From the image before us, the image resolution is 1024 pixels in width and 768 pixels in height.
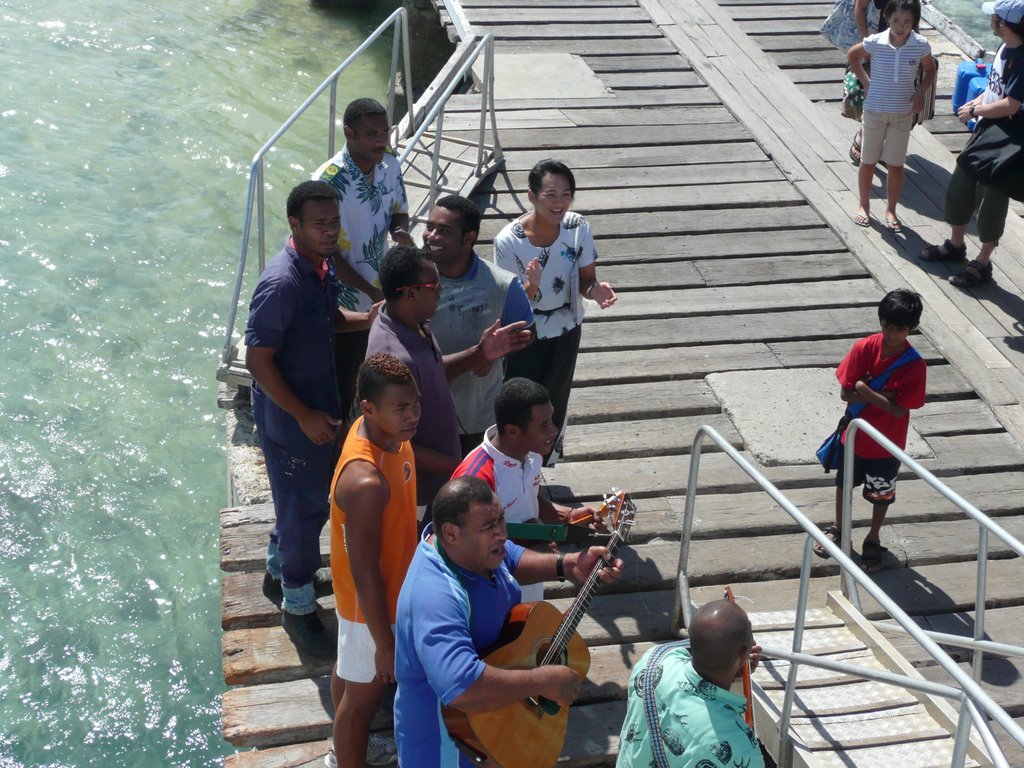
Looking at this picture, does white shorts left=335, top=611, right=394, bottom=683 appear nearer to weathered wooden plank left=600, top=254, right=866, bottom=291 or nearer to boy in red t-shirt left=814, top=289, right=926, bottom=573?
boy in red t-shirt left=814, top=289, right=926, bottom=573

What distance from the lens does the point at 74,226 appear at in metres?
10.7


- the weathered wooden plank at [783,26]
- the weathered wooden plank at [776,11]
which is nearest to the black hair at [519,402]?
the weathered wooden plank at [783,26]

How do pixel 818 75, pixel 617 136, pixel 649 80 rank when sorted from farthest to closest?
pixel 818 75 → pixel 649 80 → pixel 617 136

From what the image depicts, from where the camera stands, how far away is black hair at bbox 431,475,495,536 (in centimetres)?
331

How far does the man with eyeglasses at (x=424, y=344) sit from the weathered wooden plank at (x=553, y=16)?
7125mm

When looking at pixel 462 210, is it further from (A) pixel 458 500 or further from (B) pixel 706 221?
(B) pixel 706 221

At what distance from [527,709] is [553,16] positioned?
8.80 m

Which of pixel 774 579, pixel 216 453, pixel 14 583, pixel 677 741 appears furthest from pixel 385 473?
pixel 216 453

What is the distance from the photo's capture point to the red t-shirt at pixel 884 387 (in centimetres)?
513

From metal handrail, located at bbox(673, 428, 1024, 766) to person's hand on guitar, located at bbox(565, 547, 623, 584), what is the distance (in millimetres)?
660

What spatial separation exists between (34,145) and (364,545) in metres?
9.73

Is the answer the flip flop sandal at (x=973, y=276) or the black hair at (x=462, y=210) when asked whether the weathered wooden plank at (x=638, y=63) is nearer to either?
the flip flop sandal at (x=973, y=276)

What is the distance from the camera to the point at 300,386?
4535 mm

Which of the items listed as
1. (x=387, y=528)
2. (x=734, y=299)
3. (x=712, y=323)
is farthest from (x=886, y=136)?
(x=387, y=528)
